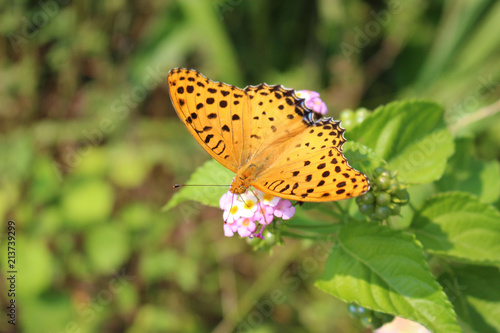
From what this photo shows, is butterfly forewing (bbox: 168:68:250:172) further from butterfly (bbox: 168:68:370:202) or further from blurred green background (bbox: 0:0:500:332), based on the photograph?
blurred green background (bbox: 0:0:500:332)

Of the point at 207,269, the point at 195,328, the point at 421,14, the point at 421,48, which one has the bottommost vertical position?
the point at 195,328

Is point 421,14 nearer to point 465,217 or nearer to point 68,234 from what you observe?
point 465,217

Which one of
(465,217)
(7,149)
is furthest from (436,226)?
(7,149)

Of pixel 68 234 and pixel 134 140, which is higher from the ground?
pixel 134 140

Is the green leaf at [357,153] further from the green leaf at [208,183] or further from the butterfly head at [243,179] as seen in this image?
the green leaf at [208,183]

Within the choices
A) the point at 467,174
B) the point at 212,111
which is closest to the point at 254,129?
the point at 212,111

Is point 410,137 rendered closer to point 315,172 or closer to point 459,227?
point 459,227

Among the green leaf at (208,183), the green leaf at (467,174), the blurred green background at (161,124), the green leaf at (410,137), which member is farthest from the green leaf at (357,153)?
the blurred green background at (161,124)
